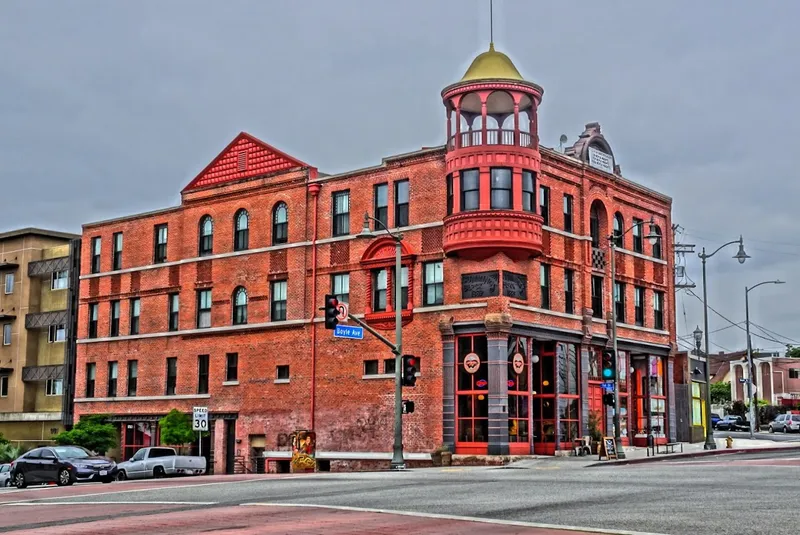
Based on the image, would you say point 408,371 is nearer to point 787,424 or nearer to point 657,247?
point 657,247

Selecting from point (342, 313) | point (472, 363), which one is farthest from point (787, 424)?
point (342, 313)

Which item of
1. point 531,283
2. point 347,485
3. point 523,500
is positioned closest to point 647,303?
point 531,283

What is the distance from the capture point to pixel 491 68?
4369 centimetres

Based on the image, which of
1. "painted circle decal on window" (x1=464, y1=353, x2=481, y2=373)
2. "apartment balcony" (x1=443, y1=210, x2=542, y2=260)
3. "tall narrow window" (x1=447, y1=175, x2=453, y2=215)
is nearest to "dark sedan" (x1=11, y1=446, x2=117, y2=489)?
"painted circle decal on window" (x1=464, y1=353, x2=481, y2=373)

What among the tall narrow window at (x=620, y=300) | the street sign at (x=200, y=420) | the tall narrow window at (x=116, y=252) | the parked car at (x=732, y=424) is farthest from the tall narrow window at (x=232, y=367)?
the parked car at (x=732, y=424)

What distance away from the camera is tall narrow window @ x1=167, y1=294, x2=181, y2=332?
181 feet

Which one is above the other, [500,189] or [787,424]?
[500,189]

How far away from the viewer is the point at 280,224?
50.9 m

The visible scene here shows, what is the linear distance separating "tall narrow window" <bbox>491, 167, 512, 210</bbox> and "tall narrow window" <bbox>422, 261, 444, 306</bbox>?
3.70 m

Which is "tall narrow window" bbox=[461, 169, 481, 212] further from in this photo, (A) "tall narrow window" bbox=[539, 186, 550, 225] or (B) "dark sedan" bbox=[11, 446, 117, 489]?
(B) "dark sedan" bbox=[11, 446, 117, 489]

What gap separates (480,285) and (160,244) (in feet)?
70.0

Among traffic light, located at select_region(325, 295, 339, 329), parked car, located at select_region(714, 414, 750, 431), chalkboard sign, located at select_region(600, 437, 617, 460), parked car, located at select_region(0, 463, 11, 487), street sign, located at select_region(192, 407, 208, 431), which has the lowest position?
parked car, located at select_region(0, 463, 11, 487)

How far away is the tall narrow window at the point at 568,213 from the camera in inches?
1870

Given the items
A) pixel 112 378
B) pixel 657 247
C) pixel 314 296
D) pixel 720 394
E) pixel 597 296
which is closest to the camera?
pixel 314 296
